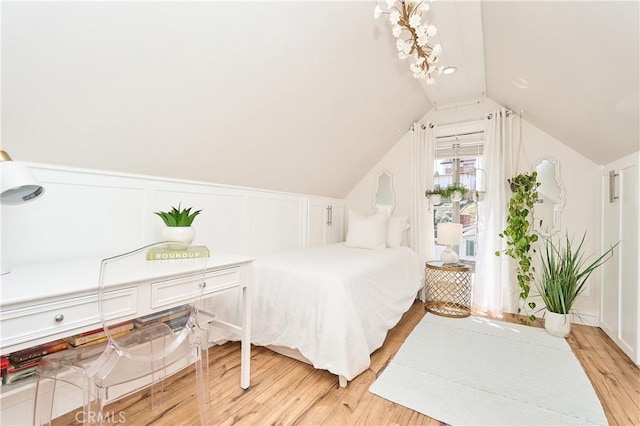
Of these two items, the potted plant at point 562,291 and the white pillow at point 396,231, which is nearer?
the potted plant at point 562,291

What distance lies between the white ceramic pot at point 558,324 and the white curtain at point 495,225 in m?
0.58

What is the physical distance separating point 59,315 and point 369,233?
264 centimetres

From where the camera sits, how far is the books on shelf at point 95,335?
4.17 feet

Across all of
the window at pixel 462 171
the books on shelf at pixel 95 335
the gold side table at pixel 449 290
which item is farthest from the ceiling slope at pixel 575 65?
the books on shelf at pixel 95 335

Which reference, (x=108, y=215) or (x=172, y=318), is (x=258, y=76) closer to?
(x=108, y=215)

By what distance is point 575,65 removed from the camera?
1.70 meters

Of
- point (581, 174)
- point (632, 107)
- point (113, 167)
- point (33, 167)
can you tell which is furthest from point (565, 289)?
point (33, 167)

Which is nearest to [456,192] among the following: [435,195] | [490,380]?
[435,195]

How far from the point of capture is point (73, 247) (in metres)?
1.51

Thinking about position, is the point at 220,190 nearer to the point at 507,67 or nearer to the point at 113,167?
the point at 113,167

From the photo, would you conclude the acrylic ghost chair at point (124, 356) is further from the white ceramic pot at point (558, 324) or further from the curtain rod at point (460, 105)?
the curtain rod at point (460, 105)

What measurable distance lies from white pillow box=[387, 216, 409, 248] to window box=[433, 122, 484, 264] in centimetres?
56

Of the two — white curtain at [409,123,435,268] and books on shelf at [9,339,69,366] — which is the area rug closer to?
white curtain at [409,123,435,268]

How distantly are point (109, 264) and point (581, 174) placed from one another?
160 inches
